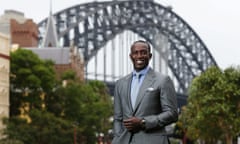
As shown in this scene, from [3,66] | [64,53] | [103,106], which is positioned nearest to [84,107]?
[103,106]

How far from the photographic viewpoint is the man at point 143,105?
9133 millimetres

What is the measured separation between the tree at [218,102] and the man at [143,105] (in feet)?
175

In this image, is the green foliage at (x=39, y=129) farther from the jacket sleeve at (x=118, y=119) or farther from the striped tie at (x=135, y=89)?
the striped tie at (x=135, y=89)

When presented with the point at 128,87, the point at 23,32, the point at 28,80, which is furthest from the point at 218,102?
the point at 23,32

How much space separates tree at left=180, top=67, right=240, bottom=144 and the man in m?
53.2

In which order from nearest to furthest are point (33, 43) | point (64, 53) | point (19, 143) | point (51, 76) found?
point (19, 143) < point (51, 76) < point (64, 53) < point (33, 43)

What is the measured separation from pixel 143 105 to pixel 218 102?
55.6m

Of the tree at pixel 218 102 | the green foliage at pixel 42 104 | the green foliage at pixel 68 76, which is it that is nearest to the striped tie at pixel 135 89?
the tree at pixel 218 102

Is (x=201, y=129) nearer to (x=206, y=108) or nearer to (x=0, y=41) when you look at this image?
(x=206, y=108)

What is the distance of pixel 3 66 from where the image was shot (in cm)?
7781

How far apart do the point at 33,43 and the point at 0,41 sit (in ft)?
174

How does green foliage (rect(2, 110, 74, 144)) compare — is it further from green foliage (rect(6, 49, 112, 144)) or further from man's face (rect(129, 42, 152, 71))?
man's face (rect(129, 42, 152, 71))

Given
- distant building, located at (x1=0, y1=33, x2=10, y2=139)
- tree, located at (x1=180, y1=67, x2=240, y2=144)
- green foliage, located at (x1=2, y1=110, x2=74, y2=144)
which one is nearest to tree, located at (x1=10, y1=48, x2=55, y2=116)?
distant building, located at (x1=0, y1=33, x2=10, y2=139)

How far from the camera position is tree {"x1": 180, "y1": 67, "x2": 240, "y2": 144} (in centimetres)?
6381
